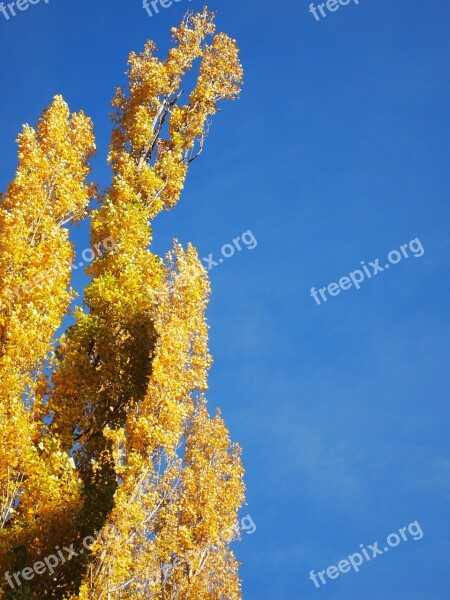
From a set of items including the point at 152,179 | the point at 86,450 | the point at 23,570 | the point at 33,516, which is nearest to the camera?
the point at 23,570

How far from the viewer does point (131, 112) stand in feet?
57.6

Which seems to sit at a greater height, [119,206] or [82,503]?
[119,206]

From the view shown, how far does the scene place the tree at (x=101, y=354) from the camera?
32.3ft

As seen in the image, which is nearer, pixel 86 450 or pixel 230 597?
pixel 86 450

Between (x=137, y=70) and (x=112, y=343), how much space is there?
32.6 feet

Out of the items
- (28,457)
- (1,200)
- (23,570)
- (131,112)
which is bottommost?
(23,570)

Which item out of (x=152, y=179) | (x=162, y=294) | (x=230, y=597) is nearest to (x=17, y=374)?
(x=162, y=294)

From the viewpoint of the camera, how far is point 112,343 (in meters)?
11.6

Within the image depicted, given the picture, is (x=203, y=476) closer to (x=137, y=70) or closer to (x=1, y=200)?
(x=1, y=200)

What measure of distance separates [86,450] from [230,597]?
39.6 ft

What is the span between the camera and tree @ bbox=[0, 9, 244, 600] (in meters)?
9.85

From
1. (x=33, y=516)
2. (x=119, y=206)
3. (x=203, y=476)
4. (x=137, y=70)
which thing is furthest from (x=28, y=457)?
(x=137, y=70)

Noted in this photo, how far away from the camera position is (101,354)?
11633 millimetres

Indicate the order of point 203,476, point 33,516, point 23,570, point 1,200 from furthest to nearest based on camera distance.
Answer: point 203,476 < point 1,200 < point 33,516 < point 23,570
